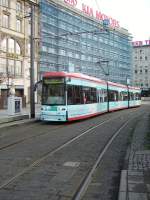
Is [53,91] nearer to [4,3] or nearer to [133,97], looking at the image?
[133,97]

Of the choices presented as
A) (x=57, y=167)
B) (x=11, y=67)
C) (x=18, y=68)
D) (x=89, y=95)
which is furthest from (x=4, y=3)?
(x=57, y=167)

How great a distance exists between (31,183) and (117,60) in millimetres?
101638

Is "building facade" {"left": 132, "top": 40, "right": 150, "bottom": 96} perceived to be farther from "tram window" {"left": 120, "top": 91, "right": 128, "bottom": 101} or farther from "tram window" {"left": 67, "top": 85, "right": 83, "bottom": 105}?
"tram window" {"left": 67, "top": 85, "right": 83, "bottom": 105}

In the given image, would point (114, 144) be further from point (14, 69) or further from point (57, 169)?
point (14, 69)

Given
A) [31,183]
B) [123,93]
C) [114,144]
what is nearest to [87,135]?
[114,144]

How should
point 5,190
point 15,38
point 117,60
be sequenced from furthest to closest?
point 117,60, point 15,38, point 5,190

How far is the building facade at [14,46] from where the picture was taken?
55500 mm

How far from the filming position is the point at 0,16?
54844mm

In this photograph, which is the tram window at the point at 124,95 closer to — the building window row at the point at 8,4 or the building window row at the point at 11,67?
the building window row at the point at 11,67

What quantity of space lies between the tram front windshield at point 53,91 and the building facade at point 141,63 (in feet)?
399

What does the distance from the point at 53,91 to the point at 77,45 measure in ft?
212

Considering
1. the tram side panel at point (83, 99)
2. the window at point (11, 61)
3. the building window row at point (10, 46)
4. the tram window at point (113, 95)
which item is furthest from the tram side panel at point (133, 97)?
the building window row at point (10, 46)

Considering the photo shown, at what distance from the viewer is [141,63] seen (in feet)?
471

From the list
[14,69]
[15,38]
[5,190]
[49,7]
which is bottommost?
[5,190]
